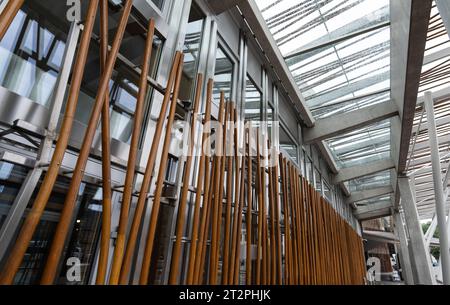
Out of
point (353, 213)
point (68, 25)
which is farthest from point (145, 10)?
point (353, 213)

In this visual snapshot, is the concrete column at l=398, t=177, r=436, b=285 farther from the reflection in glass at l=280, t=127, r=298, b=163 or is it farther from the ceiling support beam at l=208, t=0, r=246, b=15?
the ceiling support beam at l=208, t=0, r=246, b=15

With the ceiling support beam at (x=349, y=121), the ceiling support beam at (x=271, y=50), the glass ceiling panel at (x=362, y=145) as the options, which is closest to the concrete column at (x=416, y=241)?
the glass ceiling panel at (x=362, y=145)

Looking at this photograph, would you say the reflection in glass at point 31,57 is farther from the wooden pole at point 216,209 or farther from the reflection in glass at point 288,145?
the reflection in glass at point 288,145

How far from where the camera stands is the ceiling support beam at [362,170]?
835cm

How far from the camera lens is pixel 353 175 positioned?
27.7 feet

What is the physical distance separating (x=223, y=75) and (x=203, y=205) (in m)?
1.87

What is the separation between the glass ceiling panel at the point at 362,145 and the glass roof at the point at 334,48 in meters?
1.48

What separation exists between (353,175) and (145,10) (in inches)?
327

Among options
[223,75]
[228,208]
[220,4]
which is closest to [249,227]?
[228,208]

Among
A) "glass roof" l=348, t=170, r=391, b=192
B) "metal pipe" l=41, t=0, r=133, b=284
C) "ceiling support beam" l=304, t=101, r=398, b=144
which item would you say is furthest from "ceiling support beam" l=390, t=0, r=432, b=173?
"glass roof" l=348, t=170, r=391, b=192

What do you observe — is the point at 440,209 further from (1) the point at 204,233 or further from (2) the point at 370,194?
(2) the point at 370,194

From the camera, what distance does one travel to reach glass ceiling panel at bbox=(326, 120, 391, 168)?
7.55 m

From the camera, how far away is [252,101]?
3.73m

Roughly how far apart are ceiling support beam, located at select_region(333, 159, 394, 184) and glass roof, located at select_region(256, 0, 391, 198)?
291 centimetres
